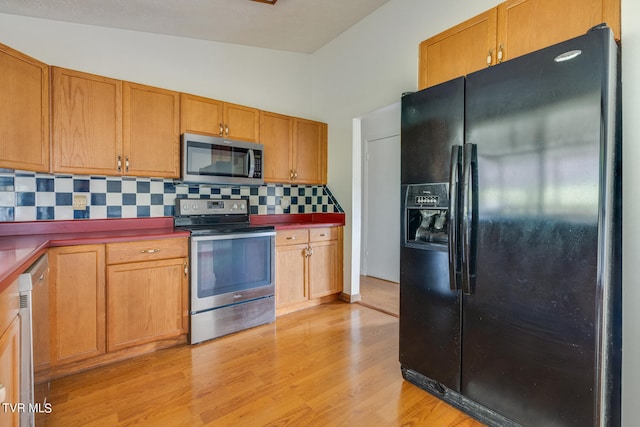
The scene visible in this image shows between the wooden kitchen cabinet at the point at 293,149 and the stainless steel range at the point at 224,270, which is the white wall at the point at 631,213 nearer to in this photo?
the stainless steel range at the point at 224,270

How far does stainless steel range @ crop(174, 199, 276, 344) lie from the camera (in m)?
2.35

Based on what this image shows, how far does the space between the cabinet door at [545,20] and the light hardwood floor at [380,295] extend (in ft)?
7.65

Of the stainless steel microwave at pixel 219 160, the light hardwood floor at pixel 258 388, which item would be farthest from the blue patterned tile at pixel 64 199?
the light hardwood floor at pixel 258 388

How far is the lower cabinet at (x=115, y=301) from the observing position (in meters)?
1.87

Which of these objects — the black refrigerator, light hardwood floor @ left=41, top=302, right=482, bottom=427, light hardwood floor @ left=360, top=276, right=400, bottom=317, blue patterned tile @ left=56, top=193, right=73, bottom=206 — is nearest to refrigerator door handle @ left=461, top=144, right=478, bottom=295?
the black refrigerator

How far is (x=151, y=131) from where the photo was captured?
2412 mm

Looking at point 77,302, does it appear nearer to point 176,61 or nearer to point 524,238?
point 176,61

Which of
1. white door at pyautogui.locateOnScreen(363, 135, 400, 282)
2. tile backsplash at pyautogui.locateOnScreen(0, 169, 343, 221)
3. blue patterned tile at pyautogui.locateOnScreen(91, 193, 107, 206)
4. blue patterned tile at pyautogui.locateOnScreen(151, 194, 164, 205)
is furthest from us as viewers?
white door at pyautogui.locateOnScreen(363, 135, 400, 282)

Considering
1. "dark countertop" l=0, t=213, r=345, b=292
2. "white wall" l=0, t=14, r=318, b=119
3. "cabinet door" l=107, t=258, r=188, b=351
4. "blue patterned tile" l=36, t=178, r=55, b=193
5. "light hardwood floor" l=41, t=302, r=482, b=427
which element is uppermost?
"white wall" l=0, t=14, r=318, b=119

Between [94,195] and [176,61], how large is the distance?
1.40 m

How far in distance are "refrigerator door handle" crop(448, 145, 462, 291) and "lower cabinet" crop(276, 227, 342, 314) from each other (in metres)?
1.68

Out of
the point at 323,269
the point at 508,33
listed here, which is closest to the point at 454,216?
the point at 508,33

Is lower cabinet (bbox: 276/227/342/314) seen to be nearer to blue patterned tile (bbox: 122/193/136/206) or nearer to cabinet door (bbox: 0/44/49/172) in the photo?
blue patterned tile (bbox: 122/193/136/206)

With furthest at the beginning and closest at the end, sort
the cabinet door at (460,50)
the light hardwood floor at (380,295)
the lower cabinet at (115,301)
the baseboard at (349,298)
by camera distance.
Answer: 1. the baseboard at (349,298)
2. the light hardwood floor at (380,295)
3. the lower cabinet at (115,301)
4. the cabinet door at (460,50)
